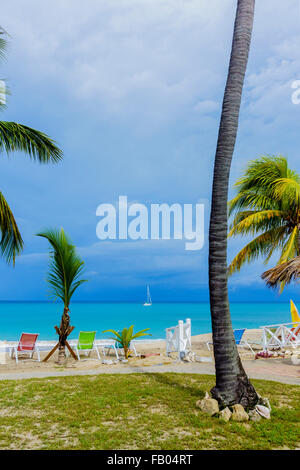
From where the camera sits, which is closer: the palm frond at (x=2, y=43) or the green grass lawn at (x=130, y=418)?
the green grass lawn at (x=130, y=418)

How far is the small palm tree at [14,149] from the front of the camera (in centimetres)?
799

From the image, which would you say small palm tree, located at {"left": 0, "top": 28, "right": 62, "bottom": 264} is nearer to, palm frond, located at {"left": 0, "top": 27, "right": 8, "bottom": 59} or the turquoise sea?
palm frond, located at {"left": 0, "top": 27, "right": 8, "bottom": 59}

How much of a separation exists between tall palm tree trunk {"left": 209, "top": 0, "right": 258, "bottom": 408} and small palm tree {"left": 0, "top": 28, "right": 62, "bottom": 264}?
182 inches

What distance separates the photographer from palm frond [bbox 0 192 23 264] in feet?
26.0

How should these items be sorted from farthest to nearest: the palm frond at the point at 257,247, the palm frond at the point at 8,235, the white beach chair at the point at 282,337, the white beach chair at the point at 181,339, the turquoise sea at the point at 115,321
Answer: the turquoise sea at the point at 115,321 → the palm frond at the point at 257,247 → the white beach chair at the point at 282,337 → the white beach chair at the point at 181,339 → the palm frond at the point at 8,235

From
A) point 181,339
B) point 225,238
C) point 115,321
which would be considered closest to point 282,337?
point 181,339

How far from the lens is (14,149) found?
8336mm

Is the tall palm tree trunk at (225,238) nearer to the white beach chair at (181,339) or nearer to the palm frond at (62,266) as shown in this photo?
the white beach chair at (181,339)

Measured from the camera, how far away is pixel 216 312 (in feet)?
17.5

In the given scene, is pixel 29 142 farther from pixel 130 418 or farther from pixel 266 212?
pixel 266 212

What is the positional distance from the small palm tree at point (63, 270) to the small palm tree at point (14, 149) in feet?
5.85

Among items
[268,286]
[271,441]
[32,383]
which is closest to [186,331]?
[268,286]

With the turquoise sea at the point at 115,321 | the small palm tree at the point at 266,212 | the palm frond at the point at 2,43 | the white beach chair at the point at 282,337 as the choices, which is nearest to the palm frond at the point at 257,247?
the small palm tree at the point at 266,212

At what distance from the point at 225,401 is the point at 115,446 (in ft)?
5.97
